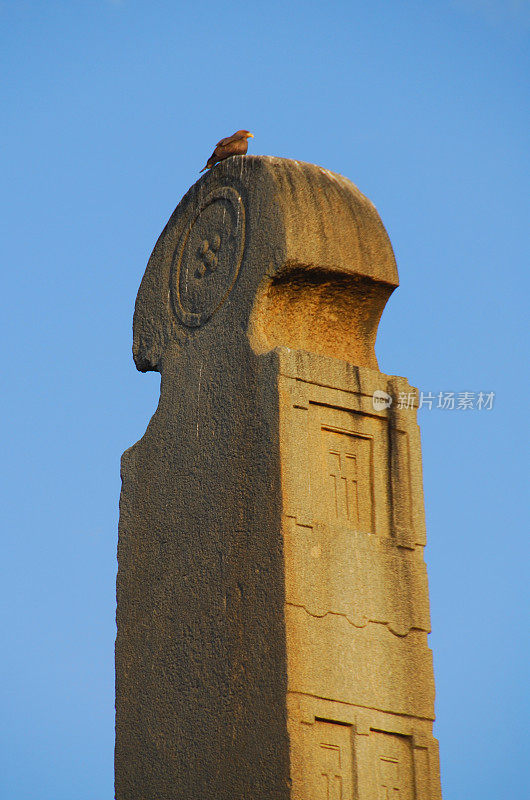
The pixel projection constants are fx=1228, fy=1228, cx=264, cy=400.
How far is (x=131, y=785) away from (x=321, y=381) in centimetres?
236

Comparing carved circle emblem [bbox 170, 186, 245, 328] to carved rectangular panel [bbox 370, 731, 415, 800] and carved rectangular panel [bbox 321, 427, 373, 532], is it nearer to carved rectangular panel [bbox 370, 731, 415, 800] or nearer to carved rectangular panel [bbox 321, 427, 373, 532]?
A: carved rectangular panel [bbox 321, 427, 373, 532]

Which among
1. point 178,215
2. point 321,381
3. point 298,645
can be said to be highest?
point 178,215

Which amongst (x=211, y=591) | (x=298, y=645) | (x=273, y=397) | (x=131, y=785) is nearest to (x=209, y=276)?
(x=273, y=397)

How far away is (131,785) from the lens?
6477mm

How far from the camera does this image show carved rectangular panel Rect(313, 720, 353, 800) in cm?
561

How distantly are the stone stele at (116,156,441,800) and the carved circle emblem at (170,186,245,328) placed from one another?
0.04ft

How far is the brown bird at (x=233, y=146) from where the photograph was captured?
22.9ft

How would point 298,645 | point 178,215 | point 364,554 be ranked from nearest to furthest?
point 298,645
point 364,554
point 178,215

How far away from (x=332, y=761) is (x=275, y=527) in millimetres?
1113

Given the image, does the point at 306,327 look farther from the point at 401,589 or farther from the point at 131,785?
the point at 131,785

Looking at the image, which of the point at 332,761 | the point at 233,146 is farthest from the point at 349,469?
the point at 233,146

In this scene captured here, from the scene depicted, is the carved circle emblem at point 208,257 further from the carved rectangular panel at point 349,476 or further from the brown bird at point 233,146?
the carved rectangular panel at point 349,476

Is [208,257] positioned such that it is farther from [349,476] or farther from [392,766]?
[392,766]

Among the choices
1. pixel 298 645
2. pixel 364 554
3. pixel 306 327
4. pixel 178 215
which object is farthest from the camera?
pixel 178 215
